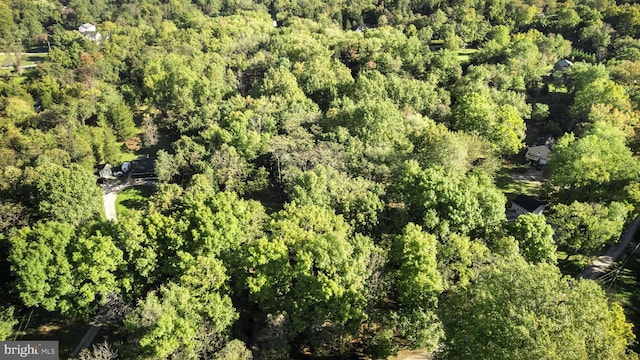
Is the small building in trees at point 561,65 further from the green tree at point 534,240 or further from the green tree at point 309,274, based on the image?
the green tree at point 309,274

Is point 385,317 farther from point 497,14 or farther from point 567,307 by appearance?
point 497,14

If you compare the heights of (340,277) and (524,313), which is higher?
(524,313)

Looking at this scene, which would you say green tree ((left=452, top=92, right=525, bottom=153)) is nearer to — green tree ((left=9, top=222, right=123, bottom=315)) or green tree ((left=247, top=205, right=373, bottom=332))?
green tree ((left=247, top=205, right=373, bottom=332))

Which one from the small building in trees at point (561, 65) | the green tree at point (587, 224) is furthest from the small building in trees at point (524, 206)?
the small building in trees at point (561, 65)

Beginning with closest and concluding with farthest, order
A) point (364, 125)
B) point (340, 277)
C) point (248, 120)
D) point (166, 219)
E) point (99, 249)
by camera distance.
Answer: point (340, 277) < point (99, 249) < point (166, 219) < point (364, 125) < point (248, 120)

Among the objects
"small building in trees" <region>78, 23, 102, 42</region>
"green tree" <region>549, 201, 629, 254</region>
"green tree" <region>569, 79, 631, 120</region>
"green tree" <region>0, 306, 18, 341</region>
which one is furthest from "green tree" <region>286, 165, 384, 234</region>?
"small building in trees" <region>78, 23, 102, 42</region>

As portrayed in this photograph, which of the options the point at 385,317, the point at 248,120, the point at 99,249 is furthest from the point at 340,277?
the point at 248,120

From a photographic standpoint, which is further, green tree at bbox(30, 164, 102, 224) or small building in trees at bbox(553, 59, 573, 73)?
small building in trees at bbox(553, 59, 573, 73)
